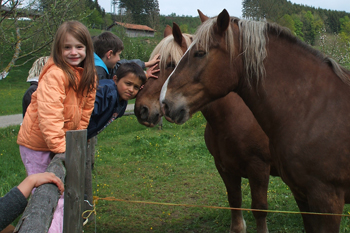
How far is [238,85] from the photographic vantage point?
91.5 inches

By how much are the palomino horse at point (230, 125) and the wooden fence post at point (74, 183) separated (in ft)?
3.64

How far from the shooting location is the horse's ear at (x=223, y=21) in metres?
2.12

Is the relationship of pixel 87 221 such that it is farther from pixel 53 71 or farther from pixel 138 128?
pixel 138 128

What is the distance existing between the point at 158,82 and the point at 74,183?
1.42 metres

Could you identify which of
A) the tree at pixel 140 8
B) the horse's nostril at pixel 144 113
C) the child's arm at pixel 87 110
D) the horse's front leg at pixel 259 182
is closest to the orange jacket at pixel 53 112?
the child's arm at pixel 87 110

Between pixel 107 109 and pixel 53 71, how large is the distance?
687 mm

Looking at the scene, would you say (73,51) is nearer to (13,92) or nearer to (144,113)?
(144,113)

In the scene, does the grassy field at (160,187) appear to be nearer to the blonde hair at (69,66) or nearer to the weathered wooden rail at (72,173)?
the weathered wooden rail at (72,173)

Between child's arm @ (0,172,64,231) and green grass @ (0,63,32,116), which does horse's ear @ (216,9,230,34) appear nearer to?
child's arm @ (0,172,64,231)

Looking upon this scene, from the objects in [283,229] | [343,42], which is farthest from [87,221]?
[343,42]

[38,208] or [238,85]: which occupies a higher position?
[238,85]

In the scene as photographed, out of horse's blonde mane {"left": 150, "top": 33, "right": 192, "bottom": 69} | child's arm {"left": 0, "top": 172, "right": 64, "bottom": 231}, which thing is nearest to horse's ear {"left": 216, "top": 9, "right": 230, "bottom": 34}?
horse's blonde mane {"left": 150, "top": 33, "right": 192, "bottom": 69}

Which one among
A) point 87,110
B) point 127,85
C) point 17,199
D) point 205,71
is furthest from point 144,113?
point 17,199

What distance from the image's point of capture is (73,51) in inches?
92.3
